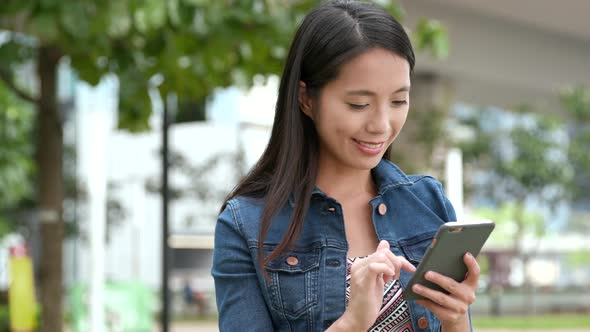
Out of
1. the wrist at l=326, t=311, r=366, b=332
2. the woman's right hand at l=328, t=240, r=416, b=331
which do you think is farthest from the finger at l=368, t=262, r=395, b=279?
the wrist at l=326, t=311, r=366, b=332

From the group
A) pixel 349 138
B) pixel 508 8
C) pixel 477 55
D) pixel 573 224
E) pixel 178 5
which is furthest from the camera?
pixel 573 224

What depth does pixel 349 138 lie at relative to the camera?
170cm

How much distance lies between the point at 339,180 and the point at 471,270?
347 millimetres

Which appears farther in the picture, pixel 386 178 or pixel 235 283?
pixel 386 178

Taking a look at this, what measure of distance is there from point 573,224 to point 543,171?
2067 mm

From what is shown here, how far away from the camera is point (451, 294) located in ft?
5.20

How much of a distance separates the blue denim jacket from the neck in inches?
1.2

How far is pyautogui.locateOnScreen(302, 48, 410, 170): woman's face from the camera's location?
1.67m

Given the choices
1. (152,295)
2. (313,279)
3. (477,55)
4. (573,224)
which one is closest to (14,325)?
(152,295)

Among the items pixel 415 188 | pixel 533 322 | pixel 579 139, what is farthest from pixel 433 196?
pixel 579 139

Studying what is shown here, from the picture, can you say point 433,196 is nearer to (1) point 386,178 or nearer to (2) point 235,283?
(1) point 386,178

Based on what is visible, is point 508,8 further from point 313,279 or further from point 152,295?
point 313,279

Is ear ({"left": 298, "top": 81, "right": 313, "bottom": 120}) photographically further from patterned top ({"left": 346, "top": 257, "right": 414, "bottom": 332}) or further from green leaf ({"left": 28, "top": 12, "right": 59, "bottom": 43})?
green leaf ({"left": 28, "top": 12, "right": 59, "bottom": 43})

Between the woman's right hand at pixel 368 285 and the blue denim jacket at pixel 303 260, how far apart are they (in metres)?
0.15
